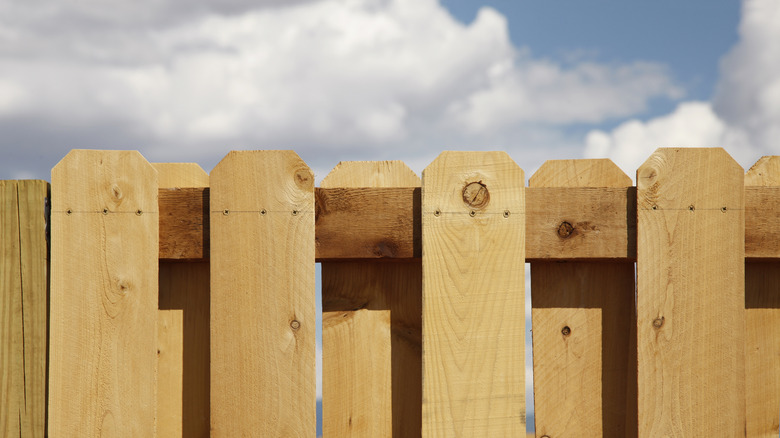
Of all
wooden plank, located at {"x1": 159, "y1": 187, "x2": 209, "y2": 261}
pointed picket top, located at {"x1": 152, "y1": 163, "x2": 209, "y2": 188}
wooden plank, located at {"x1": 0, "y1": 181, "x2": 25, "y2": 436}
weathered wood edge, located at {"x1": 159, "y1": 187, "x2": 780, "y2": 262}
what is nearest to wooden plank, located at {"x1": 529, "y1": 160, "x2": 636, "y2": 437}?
weathered wood edge, located at {"x1": 159, "y1": 187, "x2": 780, "y2": 262}

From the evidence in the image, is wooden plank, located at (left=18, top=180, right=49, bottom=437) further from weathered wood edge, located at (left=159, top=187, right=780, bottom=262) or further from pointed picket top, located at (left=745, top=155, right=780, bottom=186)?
pointed picket top, located at (left=745, top=155, right=780, bottom=186)

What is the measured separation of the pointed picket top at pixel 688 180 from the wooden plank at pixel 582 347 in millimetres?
296

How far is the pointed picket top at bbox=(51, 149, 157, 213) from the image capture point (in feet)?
8.29

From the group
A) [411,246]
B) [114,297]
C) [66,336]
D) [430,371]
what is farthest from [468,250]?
[66,336]

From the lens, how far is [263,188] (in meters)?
2.45

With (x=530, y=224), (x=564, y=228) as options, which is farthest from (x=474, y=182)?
(x=564, y=228)

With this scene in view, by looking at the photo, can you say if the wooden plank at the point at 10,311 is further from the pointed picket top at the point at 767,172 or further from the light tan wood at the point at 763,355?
the pointed picket top at the point at 767,172

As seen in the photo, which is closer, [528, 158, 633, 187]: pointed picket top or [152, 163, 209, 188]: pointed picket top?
[528, 158, 633, 187]: pointed picket top

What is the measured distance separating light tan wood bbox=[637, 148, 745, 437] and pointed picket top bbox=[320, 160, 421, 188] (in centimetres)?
88

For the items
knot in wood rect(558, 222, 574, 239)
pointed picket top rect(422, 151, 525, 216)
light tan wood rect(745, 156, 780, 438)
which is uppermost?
pointed picket top rect(422, 151, 525, 216)

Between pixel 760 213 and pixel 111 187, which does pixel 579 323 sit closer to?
pixel 760 213

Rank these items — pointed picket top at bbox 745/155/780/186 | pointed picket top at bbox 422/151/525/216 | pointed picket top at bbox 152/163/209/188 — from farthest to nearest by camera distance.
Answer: pointed picket top at bbox 152/163/209/188
pointed picket top at bbox 745/155/780/186
pointed picket top at bbox 422/151/525/216

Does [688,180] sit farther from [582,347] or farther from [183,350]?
[183,350]

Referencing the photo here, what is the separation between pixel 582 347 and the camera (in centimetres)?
253
